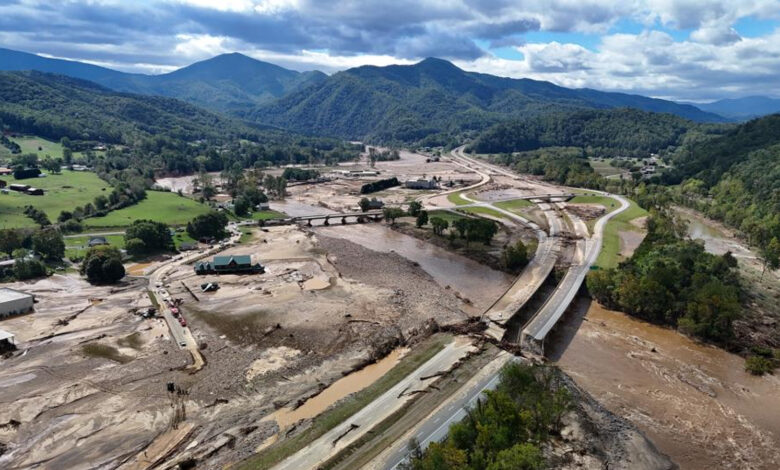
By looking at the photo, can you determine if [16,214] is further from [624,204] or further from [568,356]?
[624,204]

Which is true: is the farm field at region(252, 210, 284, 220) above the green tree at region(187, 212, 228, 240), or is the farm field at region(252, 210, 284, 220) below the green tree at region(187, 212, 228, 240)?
below

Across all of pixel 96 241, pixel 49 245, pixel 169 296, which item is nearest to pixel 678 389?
pixel 169 296

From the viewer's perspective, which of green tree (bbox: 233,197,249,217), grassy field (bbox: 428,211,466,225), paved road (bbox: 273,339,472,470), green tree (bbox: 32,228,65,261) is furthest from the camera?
grassy field (bbox: 428,211,466,225)

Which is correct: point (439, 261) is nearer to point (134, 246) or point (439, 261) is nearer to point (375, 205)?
point (375, 205)

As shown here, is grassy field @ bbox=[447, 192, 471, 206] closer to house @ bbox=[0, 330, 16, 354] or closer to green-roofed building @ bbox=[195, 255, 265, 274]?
green-roofed building @ bbox=[195, 255, 265, 274]

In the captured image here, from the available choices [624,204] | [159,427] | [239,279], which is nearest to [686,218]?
[624,204]

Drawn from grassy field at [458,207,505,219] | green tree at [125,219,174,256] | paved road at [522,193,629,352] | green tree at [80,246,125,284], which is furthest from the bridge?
paved road at [522,193,629,352]
